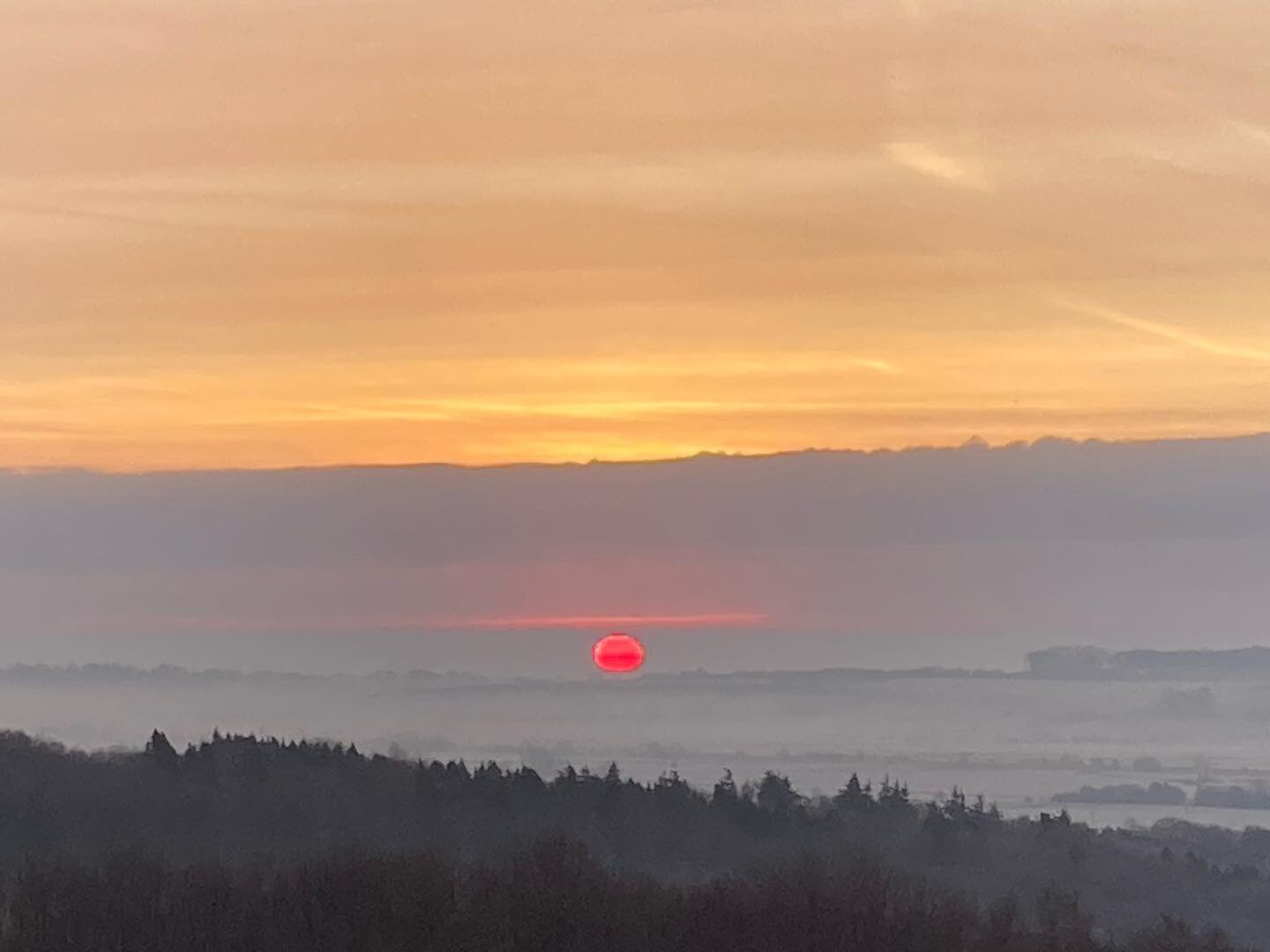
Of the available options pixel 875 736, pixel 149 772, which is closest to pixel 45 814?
pixel 149 772

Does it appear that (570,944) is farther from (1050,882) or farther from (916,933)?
(1050,882)

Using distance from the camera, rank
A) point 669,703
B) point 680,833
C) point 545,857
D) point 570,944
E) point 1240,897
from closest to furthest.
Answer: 1. point 570,944
2. point 545,857
3. point 680,833
4. point 1240,897
5. point 669,703

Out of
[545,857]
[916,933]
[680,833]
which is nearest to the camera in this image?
[916,933]

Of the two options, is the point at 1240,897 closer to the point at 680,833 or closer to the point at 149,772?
the point at 680,833

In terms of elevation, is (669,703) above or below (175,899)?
above

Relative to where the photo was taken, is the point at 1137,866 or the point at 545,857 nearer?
the point at 545,857

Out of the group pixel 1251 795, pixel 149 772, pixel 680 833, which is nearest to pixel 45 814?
pixel 149 772
